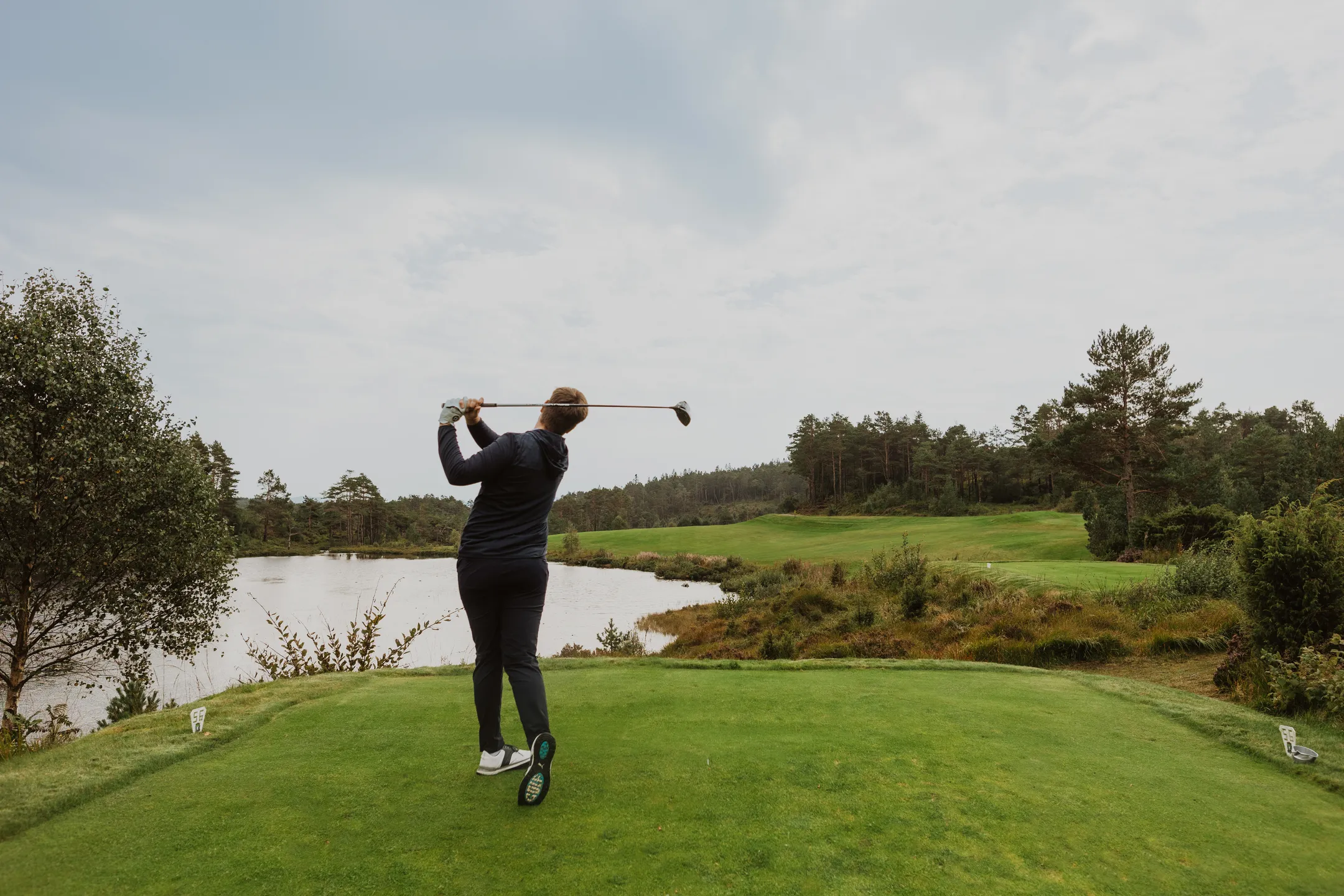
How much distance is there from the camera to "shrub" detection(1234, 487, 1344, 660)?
6633mm

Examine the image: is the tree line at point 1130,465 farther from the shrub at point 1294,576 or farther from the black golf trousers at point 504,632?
the black golf trousers at point 504,632

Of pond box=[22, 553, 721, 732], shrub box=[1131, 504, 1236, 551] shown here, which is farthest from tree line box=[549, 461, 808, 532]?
shrub box=[1131, 504, 1236, 551]

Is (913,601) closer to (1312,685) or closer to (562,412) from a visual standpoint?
(1312,685)

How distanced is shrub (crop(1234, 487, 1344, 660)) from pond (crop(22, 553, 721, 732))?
10381 mm

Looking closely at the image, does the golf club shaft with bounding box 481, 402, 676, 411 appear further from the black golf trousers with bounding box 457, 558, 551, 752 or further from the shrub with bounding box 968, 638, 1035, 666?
the shrub with bounding box 968, 638, 1035, 666

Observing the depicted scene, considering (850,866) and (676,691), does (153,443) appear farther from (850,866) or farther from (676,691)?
(850,866)

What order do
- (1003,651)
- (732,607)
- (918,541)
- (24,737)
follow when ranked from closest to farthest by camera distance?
(24,737) → (1003,651) → (732,607) → (918,541)

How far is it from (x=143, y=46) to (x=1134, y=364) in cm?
3984

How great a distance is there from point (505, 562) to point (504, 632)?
17.3 inches

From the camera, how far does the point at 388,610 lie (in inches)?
1041

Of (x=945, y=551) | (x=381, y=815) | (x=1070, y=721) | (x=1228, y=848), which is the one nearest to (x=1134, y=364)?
(x=945, y=551)

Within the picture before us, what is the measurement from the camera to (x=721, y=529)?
6016 cm

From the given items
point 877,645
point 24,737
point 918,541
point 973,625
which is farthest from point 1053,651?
point 918,541

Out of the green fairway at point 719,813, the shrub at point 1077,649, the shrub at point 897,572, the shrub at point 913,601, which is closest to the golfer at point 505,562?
the green fairway at point 719,813
